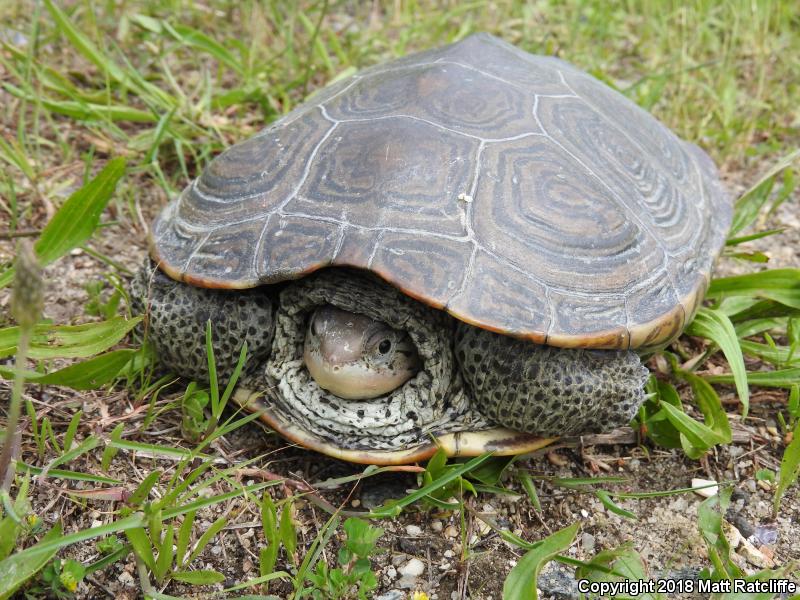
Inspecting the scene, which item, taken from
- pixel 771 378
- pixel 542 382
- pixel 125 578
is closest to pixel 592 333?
pixel 542 382

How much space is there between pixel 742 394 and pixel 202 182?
5.46ft

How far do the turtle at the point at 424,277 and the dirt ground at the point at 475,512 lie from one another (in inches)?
5.3

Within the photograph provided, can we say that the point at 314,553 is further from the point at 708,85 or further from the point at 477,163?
the point at 708,85

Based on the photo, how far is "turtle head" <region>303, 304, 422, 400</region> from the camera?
1.87 meters

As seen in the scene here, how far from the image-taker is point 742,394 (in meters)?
2.08

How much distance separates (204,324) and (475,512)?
0.86 metres

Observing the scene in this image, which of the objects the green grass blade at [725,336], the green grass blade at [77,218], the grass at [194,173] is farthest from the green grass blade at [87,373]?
the green grass blade at [725,336]

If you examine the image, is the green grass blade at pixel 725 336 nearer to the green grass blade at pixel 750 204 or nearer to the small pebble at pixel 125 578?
the green grass blade at pixel 750 204

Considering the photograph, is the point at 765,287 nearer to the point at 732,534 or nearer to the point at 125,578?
the point at 732,534

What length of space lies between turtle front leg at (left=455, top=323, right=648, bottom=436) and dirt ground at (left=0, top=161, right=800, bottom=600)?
199 millimetres

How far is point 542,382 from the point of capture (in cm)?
188

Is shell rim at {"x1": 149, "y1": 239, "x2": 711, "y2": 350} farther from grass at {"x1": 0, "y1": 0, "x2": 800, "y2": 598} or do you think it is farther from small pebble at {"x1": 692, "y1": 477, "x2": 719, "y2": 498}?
small pebble at {"x1": 692, "y1": 477, "x2": 719, "y2": 498}

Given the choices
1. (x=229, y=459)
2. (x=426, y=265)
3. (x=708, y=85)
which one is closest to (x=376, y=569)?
(x=229, y=459)

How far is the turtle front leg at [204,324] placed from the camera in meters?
2.00
